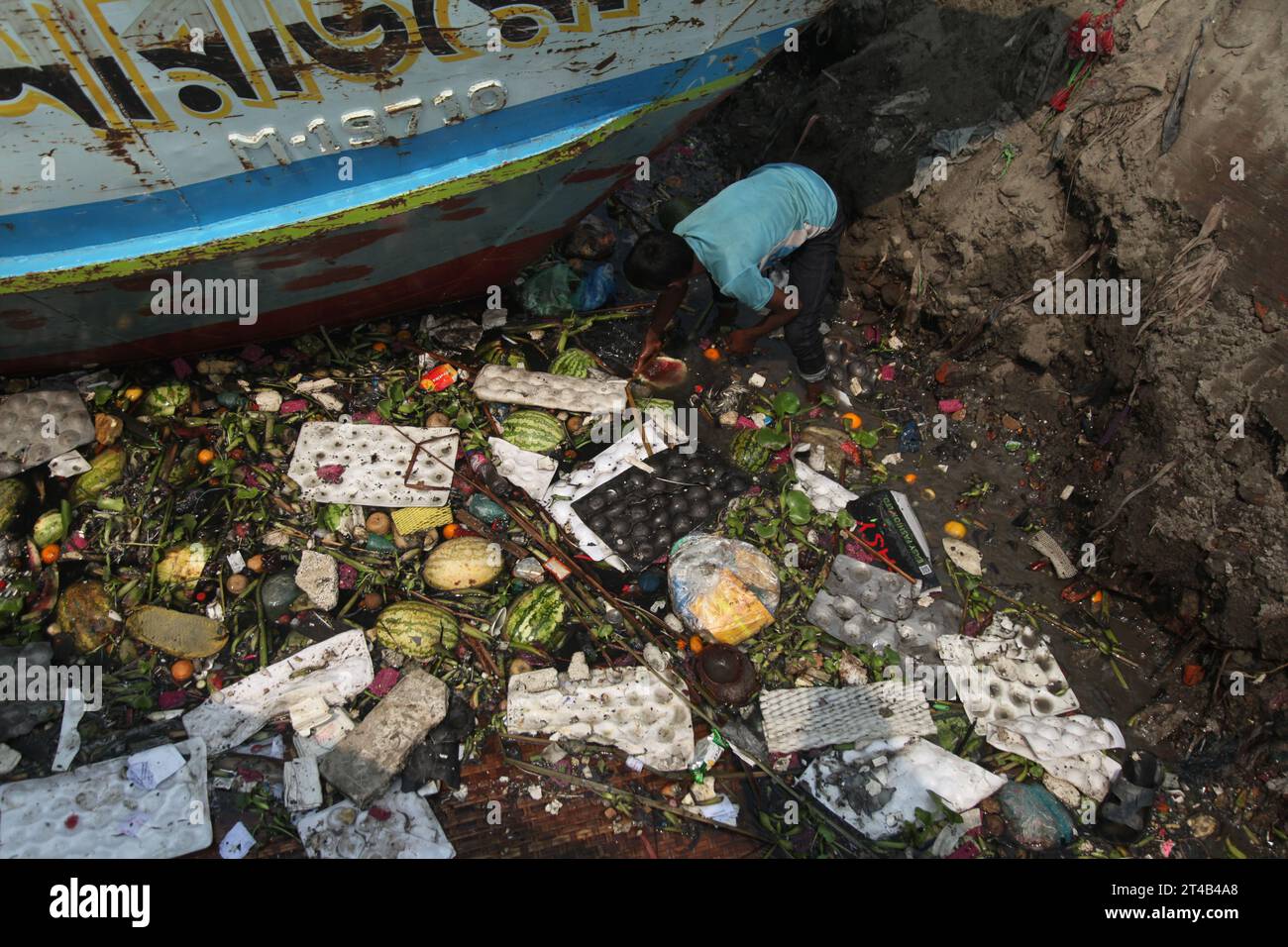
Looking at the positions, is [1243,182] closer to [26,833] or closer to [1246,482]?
[1246,482]

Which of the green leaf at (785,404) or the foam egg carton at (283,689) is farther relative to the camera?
the green leaf at (785,404)

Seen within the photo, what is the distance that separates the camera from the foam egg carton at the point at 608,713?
3.49 m

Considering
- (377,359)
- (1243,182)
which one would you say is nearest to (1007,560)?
(1243,182)

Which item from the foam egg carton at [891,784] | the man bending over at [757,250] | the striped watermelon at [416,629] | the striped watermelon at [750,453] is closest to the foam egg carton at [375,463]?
the striped watermelon at [416,629]

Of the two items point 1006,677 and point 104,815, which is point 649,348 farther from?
point 104,815

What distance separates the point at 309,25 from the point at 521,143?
1049mm

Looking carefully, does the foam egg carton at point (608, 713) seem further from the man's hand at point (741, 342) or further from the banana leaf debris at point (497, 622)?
the man's hand at point (741, 342)

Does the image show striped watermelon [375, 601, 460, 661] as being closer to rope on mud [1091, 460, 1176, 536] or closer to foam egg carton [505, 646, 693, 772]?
foam egg carton [505, 646, 693, 772]

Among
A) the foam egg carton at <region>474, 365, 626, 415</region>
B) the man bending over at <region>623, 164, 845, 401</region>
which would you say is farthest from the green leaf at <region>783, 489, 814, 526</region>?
the foam egg carton at <region>474, 365, 626, 415</region>

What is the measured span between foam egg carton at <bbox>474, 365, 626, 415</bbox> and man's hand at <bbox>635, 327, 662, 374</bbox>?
15 centimetres

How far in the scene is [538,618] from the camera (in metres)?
3.77

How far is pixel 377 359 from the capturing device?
181 inches

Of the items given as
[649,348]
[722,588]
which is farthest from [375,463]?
[722,588]

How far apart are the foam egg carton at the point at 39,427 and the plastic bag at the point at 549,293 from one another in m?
2.48
